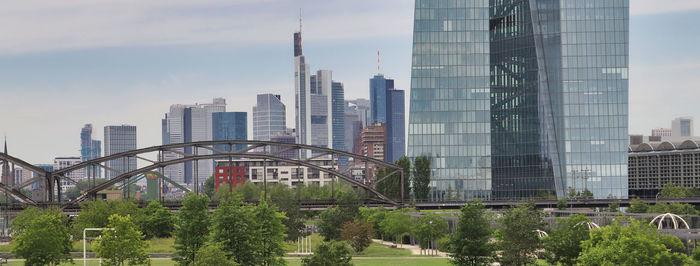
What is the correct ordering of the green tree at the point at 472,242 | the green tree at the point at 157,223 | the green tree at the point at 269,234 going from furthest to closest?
the green tree at the point at 157,223 → the green tree at the point at 472,242 → the green tree at the point at 269,234

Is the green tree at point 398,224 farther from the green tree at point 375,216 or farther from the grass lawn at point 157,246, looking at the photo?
the grass lawn at point 157,246

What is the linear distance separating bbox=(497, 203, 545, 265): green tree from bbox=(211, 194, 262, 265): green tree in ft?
64.0

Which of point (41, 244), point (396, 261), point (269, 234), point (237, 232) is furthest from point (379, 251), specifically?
point (237, 232)

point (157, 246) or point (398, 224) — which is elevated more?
point (398, 224)

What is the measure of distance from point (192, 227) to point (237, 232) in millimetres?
5453

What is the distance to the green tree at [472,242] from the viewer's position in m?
78.0

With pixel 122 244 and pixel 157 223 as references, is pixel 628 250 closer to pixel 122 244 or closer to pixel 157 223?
pixel 122 244

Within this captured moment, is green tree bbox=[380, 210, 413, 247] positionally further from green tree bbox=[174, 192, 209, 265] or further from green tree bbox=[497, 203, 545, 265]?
green tree bbox=[174, 192, 209, 265]

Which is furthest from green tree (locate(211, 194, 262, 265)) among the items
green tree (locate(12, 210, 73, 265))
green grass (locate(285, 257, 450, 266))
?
green tree (locate(12, 210, 73, 265))

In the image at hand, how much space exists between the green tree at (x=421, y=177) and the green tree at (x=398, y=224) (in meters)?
60.5

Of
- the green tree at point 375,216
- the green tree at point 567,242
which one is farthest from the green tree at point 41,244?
the green tree at point 375,216

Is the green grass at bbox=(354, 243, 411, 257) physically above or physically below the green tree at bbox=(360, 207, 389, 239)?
below

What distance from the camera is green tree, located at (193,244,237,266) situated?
65812 millimetres

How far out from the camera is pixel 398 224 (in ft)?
419
